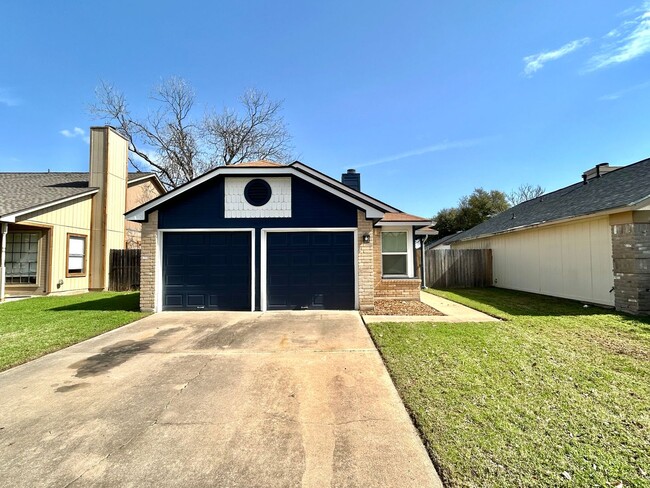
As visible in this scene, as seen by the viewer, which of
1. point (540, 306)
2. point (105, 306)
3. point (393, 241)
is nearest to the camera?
point (540, 306)

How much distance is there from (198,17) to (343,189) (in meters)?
8.01

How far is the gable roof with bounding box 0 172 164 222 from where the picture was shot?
11.9 meters

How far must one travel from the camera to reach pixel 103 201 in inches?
584

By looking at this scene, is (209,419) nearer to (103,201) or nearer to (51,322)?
(51,322)

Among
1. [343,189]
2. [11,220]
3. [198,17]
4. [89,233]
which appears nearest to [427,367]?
[343,189]

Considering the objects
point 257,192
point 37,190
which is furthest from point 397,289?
point 37,190

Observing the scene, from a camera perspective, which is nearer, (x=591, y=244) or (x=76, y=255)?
(x=591, y=244)

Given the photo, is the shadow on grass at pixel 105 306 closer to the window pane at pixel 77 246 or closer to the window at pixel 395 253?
the window pane at pixel 77 246

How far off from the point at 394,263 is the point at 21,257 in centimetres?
1570

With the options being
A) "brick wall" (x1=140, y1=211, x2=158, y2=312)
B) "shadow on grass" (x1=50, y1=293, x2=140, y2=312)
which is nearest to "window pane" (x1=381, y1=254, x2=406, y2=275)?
"brick wall" (x1=140, y1=211, x2=158, y2=312)

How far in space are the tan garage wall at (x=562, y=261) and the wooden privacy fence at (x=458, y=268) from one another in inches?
33.0

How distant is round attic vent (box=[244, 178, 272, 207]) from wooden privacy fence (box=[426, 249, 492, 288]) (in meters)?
10.5

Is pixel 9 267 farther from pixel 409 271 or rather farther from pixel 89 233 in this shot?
pixel 409 271

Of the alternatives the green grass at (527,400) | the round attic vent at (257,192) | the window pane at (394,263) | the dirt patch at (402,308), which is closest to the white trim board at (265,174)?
the round attic vent at (257,192)
